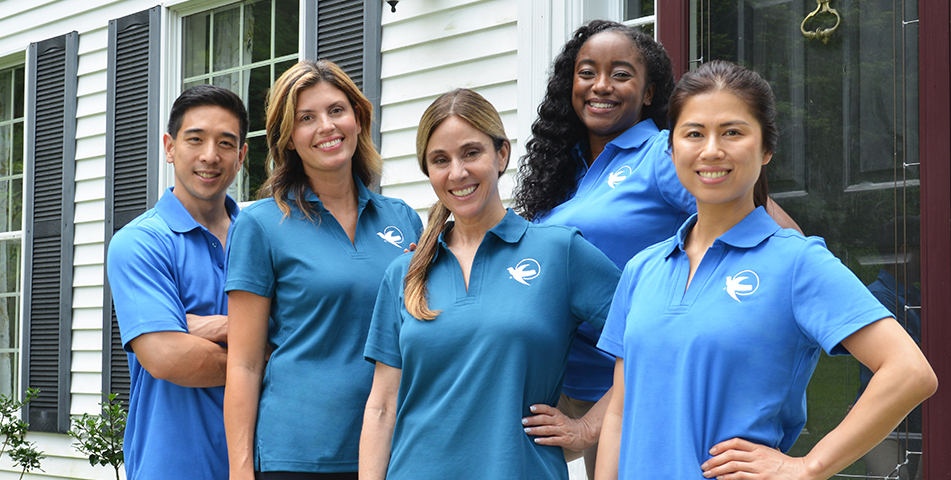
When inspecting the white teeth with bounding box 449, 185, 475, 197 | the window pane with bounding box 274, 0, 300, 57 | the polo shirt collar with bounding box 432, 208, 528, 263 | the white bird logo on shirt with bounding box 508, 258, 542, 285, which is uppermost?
the window pane with bounding box 274, 0, 300, 57

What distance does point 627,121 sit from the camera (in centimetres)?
226

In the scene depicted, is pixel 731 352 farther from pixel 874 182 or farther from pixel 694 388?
pixel 874 182

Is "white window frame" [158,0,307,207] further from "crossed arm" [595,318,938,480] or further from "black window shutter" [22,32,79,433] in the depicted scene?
"crossed arm" [595,318,938,480]

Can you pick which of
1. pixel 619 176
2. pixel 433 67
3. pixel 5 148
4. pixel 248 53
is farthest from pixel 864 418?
pixel 5 148

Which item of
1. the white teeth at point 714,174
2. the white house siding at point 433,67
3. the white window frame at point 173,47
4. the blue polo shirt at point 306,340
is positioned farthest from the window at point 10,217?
the white teeth at point 714,174

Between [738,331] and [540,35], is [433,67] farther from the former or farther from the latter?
[738,331]

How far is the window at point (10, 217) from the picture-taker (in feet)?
21.4

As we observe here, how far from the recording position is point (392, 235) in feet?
7.55

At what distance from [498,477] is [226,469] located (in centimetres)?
90

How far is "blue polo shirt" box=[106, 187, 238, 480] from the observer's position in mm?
2258

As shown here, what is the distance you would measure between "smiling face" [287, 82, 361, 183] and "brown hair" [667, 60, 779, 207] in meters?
0.89

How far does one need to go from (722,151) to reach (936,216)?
1553mm

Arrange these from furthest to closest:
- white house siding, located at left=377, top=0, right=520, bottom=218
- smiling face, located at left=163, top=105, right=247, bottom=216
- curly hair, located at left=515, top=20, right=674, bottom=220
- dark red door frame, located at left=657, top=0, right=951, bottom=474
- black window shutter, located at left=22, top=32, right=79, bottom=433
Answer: black window shutter, located at left=22, top=32, right=79, bottom=433 < white house siding, located at left=377, top=0, right=520, bottom=218 < dark red door frame, located at left=657, top=0, right=951, bottom=474 < smiling face, located at left=163, top=105, right=247, bottom=216 < curly hair, located at left=515, top=20, right=674, bottom=220

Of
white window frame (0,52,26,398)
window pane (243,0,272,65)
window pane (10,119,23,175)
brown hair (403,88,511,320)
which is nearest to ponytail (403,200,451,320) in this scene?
brown hair (403,88,511,320)
